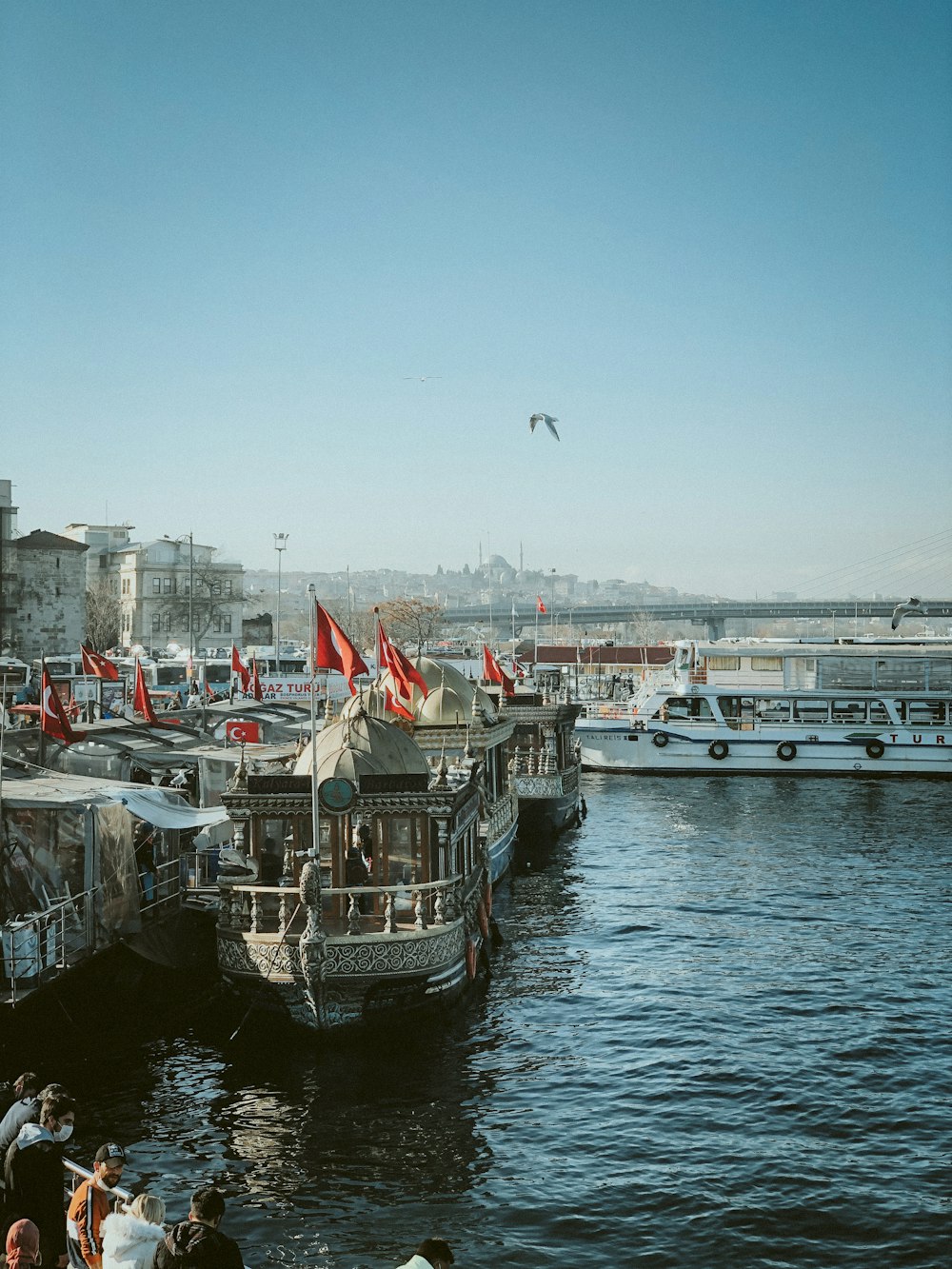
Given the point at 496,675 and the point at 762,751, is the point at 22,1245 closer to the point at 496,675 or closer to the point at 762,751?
the point at 496,675

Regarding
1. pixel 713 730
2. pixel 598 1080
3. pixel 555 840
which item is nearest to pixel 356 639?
pixel 713 730

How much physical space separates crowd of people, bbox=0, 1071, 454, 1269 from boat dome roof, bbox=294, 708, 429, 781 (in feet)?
35.6

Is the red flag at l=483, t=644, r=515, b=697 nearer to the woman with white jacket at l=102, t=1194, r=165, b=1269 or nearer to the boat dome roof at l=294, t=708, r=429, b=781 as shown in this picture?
the boat dome roof at l=294, t=708, r=429, b=781

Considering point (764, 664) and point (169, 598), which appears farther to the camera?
point (169, 598)

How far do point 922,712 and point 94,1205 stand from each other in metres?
55.4

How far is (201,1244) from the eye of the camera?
29.3 ft

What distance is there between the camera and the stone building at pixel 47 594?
90438 millimetres

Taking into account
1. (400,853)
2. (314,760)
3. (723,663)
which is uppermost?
(723,663)

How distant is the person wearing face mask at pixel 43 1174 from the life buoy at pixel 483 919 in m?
15.0

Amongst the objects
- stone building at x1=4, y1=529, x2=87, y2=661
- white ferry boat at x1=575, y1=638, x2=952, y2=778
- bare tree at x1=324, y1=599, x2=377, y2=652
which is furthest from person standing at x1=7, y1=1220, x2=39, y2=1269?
bare tree at x1=324, y1=599, x2=377, y2=652

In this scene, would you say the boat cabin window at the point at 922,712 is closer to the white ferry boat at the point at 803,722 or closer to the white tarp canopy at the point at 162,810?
the white ferry boat at the point at 803,722

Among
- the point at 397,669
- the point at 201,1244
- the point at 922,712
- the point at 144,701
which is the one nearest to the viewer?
the point at 201,1244

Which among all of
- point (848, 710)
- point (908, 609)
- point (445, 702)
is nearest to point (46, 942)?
point (445, 702)

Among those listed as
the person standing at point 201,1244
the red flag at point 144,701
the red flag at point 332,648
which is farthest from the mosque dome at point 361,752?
the red flag at point 144,701
